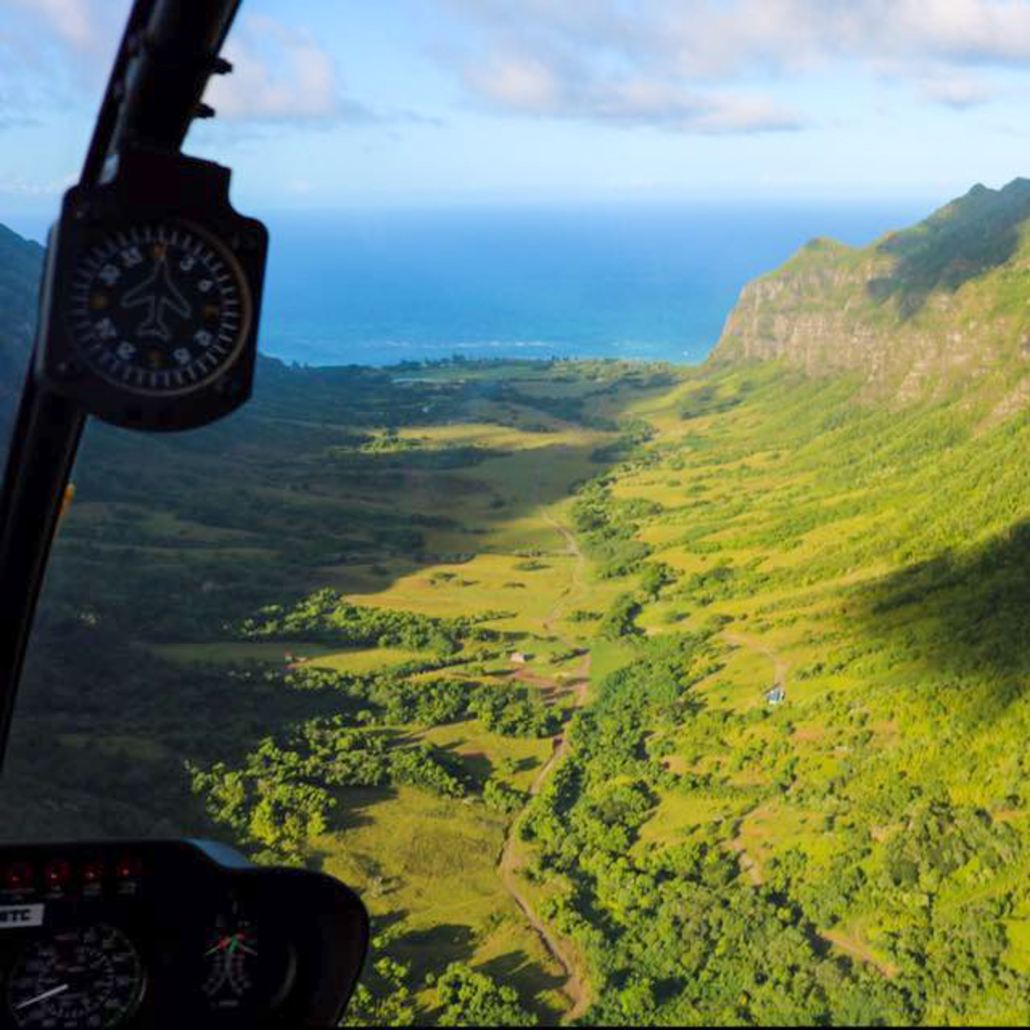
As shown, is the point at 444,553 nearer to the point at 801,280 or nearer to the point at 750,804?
the point at 750,804

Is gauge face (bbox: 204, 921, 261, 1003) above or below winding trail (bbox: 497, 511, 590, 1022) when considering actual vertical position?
above

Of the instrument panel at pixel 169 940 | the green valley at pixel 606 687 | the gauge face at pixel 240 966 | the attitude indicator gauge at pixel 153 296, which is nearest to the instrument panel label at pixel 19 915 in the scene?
the instrument panel at pixel 169 940

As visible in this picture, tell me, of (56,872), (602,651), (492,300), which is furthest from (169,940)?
(492,300)

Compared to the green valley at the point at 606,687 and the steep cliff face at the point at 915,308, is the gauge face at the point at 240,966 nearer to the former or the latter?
the green valley at the point at 606,687

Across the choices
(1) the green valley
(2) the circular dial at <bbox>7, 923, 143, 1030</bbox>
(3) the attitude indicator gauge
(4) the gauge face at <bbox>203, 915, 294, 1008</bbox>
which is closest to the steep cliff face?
(1) the green valley

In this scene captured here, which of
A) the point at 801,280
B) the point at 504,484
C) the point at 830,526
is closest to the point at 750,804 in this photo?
the point at 830,526

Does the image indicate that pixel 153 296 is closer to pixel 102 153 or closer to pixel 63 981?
pixel 102 153

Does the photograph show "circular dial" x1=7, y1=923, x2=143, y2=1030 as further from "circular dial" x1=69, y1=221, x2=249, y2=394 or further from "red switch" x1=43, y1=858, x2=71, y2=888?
"circular dial" x1=69, y1=221, x2=249, y2=394
